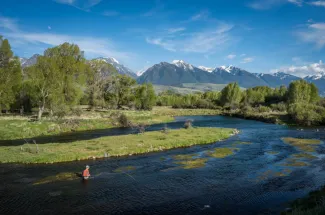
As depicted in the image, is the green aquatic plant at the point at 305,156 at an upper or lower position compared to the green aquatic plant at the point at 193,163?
upper

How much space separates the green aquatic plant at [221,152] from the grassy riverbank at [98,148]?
22.3 feet

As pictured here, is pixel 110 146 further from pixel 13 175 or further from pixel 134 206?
pixel 134 206

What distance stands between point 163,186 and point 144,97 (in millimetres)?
109577

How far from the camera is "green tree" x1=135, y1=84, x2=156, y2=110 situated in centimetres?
13725

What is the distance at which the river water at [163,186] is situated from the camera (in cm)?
2416

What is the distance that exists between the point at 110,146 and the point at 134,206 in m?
24.4

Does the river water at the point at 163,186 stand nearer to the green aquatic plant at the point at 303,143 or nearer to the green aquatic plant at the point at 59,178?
the green aquatic plant at the point at 59,178

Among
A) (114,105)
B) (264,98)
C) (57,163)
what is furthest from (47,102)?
(264,98)

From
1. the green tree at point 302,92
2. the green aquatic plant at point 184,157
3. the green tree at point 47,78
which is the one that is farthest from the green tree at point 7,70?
the green tree at point 302,92

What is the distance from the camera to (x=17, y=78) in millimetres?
76438

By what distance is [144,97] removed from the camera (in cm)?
13800

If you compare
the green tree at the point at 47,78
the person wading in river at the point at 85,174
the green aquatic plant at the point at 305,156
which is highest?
the green tree at the point at 47,78

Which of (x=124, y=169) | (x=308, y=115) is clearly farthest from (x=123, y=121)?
(x=308, y=115)

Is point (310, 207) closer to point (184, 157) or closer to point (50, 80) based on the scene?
point (184, 157)
